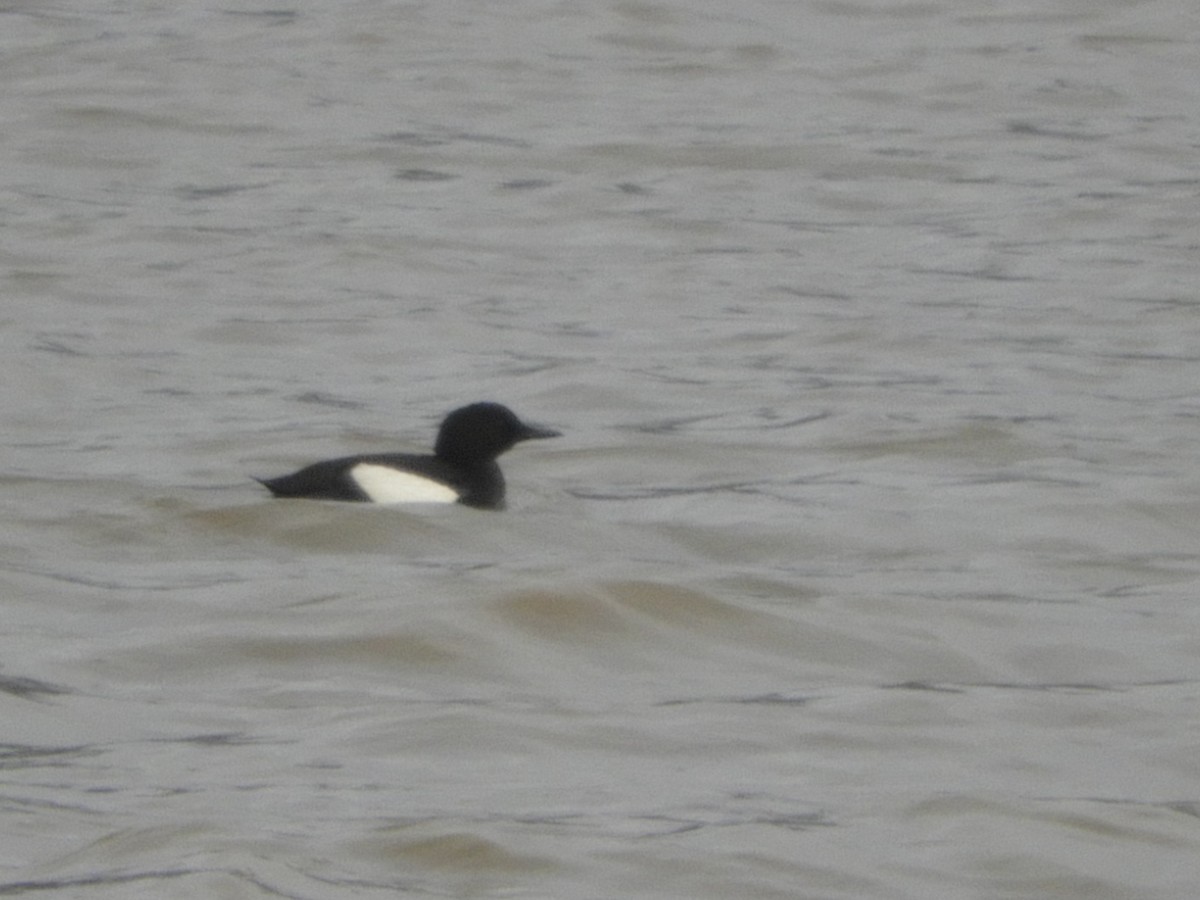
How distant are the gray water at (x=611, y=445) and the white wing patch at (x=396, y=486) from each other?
0.32ft

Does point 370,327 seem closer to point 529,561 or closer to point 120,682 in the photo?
point 529,561

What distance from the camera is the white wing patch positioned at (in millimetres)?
8586

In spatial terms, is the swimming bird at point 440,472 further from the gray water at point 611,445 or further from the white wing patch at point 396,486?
the gray water at point 611,445

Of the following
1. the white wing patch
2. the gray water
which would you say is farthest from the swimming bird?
the gray water

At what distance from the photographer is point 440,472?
8867mm

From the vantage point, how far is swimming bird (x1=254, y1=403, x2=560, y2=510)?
28.2ft

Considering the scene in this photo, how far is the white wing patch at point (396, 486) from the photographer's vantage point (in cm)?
859

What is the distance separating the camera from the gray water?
5.57 meters

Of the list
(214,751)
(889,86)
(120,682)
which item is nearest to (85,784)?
(214,751)

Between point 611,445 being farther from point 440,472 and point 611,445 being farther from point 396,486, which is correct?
point 396,486

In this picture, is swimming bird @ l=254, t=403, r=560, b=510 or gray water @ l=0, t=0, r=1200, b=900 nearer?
gray water @ l=0, t=0, r=1200, b=900

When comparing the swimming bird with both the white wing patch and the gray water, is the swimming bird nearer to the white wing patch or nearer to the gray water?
the white wing patch

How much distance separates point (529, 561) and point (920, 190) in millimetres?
7240

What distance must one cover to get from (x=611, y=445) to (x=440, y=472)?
1.36m
